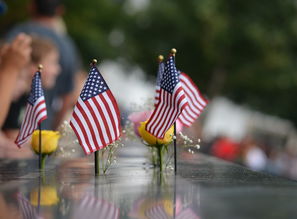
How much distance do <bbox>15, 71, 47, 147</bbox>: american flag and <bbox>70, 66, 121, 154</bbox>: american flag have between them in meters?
0.50

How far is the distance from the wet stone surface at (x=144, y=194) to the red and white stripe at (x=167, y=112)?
0.23 m

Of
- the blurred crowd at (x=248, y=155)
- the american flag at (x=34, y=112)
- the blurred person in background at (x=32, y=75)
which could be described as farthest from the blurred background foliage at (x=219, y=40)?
the american flag at (x=34, y=112)

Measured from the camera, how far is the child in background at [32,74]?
6.95 m

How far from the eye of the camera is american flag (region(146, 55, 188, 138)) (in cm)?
398

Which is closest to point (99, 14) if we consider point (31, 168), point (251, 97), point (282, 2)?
point (282, 2)

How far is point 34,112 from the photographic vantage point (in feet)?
14.7

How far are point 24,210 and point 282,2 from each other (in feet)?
98.9

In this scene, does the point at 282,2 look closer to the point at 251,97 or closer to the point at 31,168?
the point at 251,97

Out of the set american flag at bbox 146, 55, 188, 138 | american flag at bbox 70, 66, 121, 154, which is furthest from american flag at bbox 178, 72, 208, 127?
american flag at bbox 70, 66, 121, 154

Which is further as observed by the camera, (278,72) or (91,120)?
(278,72)

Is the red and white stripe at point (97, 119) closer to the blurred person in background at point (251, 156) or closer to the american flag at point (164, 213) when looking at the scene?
the american flag at point (164, 213)

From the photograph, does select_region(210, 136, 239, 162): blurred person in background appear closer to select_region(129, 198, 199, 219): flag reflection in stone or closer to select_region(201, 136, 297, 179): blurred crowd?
select_region(201, 136, 297, 179): blurred crowd

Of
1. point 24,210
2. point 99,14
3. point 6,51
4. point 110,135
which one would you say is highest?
point 99,14

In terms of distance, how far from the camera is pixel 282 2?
31.7m
